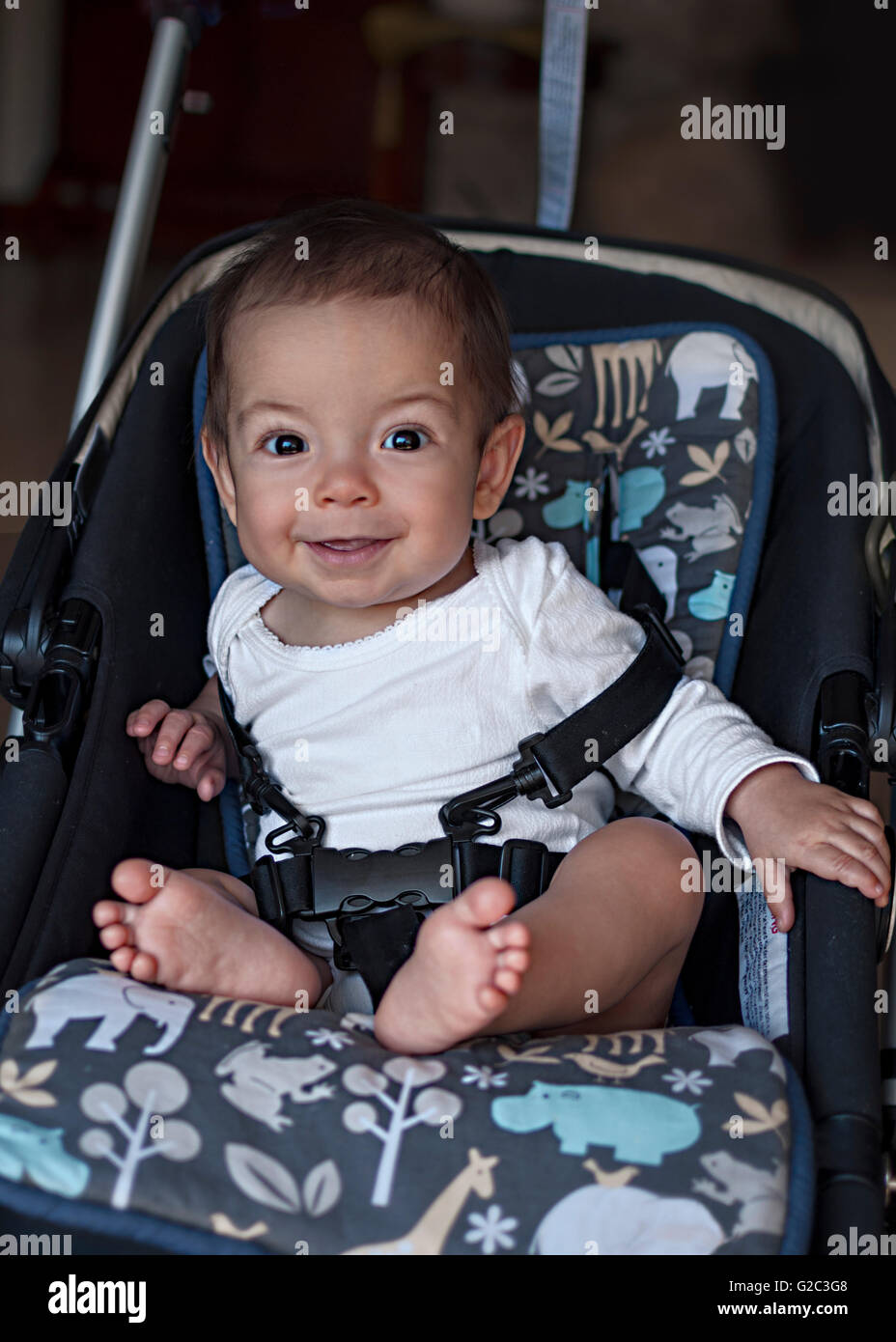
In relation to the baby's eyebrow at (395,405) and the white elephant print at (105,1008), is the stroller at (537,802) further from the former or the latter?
the baby's eyebrow at (395,405)

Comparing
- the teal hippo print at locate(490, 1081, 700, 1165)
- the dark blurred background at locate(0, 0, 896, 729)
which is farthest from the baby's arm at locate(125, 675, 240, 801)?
the dark blurred background at locate(0, 0, 896, 729)

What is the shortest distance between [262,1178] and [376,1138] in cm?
8

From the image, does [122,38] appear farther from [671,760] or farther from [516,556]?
[671,760]

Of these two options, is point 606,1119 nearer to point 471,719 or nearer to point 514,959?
point 514,959

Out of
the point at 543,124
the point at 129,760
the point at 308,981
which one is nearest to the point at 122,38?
the point at 543,124

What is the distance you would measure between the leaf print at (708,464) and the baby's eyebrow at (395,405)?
381mm

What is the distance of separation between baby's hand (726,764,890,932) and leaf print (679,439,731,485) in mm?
429

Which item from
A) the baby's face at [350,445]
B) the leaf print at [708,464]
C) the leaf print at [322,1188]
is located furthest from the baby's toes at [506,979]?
the leaf print at [708,464]

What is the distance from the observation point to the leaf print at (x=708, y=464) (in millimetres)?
1490

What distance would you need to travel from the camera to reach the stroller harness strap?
116 centimetres

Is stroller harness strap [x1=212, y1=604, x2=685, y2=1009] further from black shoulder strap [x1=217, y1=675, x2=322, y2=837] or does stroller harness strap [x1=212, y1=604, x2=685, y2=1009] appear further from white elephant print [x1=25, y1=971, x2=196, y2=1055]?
white elephant print [x1=25, y1=971, x2=196, y2=1055]

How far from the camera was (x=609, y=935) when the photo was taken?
106 centimetres

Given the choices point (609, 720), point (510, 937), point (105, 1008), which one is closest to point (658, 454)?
point (609, 720)

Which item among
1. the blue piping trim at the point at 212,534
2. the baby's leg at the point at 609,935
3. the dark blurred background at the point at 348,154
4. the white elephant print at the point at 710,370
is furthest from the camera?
the dark blurred background at the point at 348,154
